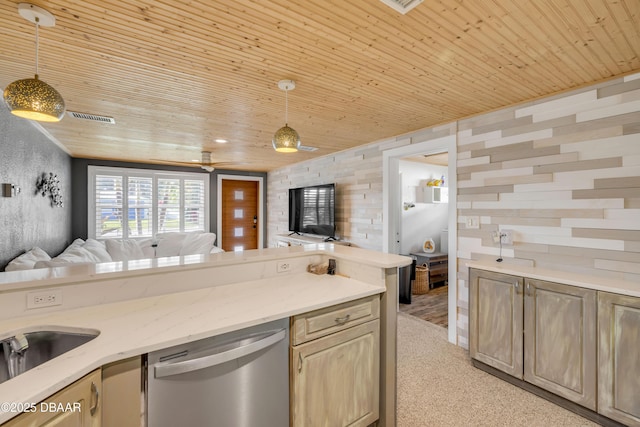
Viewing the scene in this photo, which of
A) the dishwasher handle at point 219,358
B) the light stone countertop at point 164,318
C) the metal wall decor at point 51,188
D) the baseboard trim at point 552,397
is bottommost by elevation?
the baseboard trim at point 552,397

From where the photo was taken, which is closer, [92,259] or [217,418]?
[217,418]

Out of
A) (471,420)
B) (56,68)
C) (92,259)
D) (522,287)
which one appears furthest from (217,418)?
(92,259)

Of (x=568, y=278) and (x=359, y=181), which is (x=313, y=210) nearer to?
(x=359, y=181)

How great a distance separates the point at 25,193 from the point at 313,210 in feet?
12.2

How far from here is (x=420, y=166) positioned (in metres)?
5.46

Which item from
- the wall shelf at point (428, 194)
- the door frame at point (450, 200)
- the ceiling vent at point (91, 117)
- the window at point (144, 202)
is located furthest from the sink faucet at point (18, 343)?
the window at point (144, 202)

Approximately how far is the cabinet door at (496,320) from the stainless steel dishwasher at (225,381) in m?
1.91

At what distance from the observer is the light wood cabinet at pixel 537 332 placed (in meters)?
1.97

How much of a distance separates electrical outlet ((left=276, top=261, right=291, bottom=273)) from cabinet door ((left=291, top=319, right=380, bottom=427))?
2.32ft

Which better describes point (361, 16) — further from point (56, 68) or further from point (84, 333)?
point (56, 68)

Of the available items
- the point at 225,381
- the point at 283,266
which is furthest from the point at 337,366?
the point at 283,266

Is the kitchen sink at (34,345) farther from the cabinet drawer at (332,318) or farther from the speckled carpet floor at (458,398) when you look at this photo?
the speckled carpet floor at (458,398)

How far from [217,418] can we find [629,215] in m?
2.95

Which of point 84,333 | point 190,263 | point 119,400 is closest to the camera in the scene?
point 119,400
